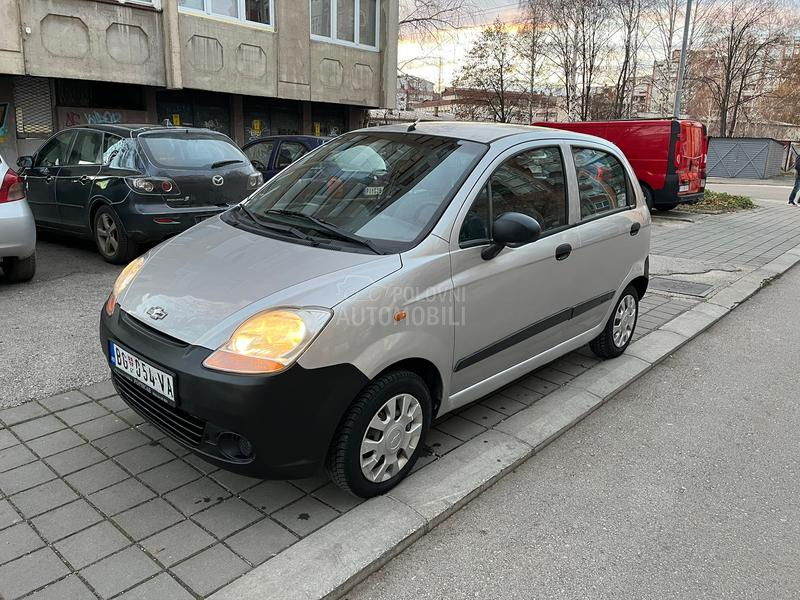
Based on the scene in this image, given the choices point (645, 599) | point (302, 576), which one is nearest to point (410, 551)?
point (302, 576)

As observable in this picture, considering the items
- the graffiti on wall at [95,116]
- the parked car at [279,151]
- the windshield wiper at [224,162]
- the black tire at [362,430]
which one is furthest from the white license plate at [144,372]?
the graffiti on wall at [95,116]

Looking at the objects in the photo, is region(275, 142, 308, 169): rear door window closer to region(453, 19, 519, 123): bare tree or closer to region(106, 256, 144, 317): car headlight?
region(106, 256, 144, 317): car headlight

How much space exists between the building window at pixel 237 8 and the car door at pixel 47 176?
7587 millimetres

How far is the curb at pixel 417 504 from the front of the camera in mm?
2395

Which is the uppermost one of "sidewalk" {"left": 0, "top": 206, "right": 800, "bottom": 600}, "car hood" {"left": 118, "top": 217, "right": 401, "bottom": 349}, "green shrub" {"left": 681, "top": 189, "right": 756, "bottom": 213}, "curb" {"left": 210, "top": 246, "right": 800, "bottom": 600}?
"car hood" {"left": 118, "top": 217, "right": 401, "bottom": 349}

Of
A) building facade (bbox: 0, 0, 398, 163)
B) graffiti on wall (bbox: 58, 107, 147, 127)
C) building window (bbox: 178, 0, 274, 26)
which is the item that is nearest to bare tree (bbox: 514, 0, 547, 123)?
building facade (bbox: 0, 0, 398, 163)

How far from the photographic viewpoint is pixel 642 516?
3012mm

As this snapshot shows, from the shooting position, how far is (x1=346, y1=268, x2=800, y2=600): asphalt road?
8.31ft

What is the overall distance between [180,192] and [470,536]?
5.44 meters

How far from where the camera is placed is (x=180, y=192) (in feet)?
22.6

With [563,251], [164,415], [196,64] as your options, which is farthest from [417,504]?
[196,64]

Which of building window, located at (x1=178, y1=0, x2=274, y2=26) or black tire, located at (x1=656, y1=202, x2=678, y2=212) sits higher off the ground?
building window, located at (x1=178, y1=0, x2=274, y2=26)

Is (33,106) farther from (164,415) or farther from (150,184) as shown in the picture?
(164,415)

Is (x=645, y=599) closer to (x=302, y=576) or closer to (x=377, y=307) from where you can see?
(x=302, y=576)
